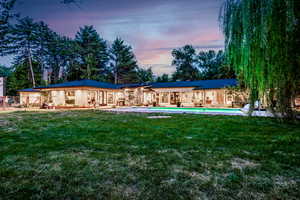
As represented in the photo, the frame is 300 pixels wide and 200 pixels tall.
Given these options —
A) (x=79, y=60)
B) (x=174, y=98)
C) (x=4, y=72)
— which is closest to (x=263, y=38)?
(x=174, y=98)

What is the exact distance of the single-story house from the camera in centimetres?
1817

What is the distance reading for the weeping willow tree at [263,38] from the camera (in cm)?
278

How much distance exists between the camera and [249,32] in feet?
9.91

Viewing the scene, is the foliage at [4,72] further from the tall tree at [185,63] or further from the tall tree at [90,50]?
the tall tree at [185,63]

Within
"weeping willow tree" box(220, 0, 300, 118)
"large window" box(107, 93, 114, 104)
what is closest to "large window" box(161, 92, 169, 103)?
"large window" box(107, 93, 114, 104)

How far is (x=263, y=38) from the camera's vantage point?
289cm

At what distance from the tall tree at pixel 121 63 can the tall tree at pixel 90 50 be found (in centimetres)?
299

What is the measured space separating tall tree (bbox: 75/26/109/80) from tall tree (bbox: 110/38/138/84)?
9.80 ft

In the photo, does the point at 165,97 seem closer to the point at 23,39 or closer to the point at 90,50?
the point at 90,50

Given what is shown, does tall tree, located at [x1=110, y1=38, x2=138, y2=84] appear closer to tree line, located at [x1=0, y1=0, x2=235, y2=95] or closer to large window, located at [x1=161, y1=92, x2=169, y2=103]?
tree line, located at [x1=0, y1=0, x2=235, y2=95]

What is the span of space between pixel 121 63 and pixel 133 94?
19.6m

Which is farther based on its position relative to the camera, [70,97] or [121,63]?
[121,63]

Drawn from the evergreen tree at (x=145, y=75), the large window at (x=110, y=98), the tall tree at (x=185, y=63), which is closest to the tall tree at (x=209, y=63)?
the tall tree at (x=185, y=63)

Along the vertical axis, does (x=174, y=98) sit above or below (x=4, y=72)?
below
